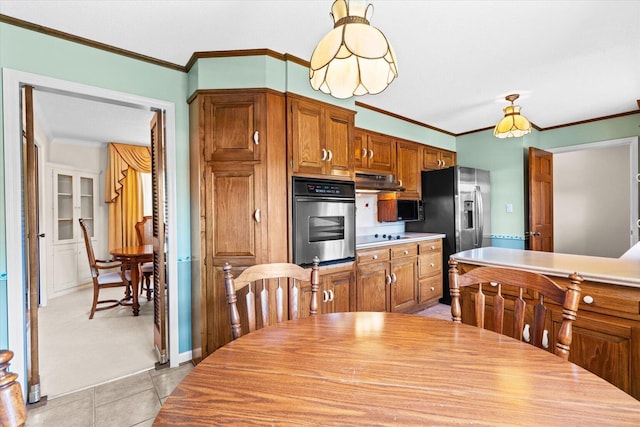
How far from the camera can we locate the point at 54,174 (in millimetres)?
4262

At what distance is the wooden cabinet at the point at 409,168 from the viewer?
376 centimetres

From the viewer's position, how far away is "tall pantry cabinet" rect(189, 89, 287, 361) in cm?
214

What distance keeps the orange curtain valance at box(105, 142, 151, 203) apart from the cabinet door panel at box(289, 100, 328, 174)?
13.2 feet

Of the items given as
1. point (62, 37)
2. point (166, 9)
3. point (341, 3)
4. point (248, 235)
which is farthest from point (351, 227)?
point (62, 37)

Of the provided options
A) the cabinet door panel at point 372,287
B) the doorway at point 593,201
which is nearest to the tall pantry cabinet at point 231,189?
the cabinet door panel at point 372,287

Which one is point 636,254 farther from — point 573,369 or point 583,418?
point 583,418

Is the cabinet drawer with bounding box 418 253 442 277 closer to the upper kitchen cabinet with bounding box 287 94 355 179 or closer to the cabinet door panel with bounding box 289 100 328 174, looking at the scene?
the upper kitchen cabinet with bounding box 287 94 355 179

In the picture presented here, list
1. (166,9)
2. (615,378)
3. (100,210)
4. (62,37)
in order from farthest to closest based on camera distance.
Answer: (100,210) < (62,37) < (166,9) < (615,378)

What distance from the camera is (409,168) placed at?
3.89 meters

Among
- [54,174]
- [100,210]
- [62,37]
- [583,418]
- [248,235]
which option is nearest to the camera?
[583,418]

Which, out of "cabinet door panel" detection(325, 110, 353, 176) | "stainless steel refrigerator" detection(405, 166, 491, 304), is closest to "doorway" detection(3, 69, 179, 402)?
"cabinet door panel" detection(325, 110, 353, 176)

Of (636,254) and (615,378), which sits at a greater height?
(636,254)

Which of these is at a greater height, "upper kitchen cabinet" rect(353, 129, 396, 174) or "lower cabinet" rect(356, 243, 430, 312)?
"upper kitchen cabinet" rect(353, 129, 396, 174)

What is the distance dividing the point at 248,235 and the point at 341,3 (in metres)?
1.52
